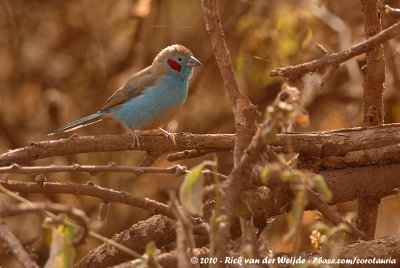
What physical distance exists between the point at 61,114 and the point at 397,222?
3.05 meters

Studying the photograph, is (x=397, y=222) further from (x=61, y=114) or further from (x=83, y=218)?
(x=83, y=218)

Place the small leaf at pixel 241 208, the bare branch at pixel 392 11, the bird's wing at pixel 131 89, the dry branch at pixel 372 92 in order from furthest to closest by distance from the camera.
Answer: the bird's wing at pixel 131 89, the dry branch at pixel 372 92, the bare branch at pixel 392 11, the small leaf at pixel 241 208

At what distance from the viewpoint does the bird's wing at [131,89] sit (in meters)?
5.62

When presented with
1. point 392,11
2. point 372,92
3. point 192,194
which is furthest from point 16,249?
point 372,92

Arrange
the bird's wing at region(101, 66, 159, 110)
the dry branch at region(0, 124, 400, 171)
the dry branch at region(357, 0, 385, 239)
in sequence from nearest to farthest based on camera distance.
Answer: the dry branch at region(0, 124, 400, 171) → the dry branch at region(357, 0, 385, 239) → the bird's wing at region(101, 66, 159, 110)

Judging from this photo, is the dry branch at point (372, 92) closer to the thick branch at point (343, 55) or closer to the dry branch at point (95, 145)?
the thick branch at point (343, 55)

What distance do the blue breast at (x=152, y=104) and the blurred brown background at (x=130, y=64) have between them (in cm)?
72

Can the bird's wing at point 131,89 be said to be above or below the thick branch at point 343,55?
below

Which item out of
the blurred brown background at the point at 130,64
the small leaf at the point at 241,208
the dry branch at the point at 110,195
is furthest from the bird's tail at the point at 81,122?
the small leaf at the point at 241,208

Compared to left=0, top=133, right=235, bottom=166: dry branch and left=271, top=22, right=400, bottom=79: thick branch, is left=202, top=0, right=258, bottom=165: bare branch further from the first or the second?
left=0, top=133, right=235, bottom=166: dry branch

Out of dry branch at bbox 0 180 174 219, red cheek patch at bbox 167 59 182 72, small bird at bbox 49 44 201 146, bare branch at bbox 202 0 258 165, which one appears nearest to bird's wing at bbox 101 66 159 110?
small bird at bbox 49 44 201 146

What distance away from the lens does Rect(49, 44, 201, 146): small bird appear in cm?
545

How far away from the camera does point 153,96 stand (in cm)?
554

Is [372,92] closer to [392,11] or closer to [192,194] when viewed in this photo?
[392,11]
